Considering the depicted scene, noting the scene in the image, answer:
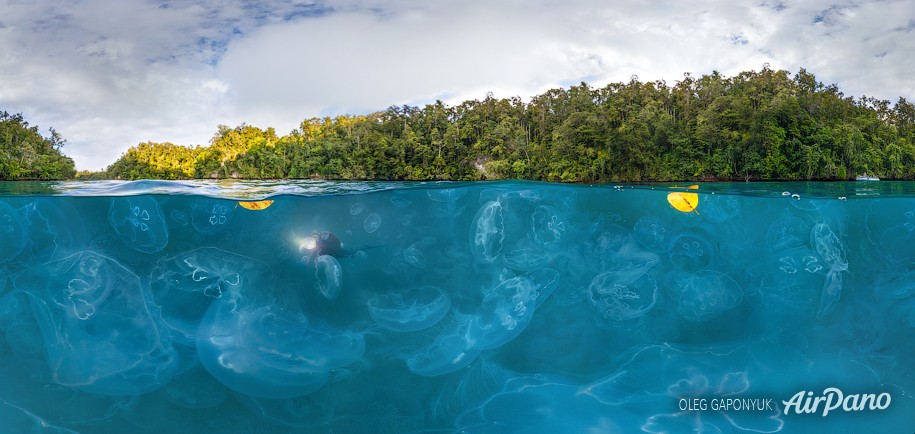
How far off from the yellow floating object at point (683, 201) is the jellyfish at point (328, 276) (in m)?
5.90

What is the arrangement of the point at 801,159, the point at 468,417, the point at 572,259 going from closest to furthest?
the point at 468,417
the point at 572,259
the point at 801,159

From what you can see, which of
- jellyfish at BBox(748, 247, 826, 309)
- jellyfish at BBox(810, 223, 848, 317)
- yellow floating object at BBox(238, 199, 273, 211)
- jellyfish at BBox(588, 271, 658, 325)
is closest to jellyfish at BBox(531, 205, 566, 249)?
jellyfish at BBox(588, 271, 658, 325)

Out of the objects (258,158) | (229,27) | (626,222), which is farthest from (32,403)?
(626,222)

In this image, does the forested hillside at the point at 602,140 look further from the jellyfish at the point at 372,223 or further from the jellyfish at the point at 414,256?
the jellyfish at the point at 414,256

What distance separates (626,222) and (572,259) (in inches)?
45.1

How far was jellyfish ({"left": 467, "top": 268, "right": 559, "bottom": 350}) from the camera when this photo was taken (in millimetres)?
8109

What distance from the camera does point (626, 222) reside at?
9031 millimetres

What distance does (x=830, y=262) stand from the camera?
9.50 m

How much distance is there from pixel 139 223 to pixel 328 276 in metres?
3.70

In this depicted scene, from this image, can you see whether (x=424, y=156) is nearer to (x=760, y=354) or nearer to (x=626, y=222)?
(x=626, y=222)

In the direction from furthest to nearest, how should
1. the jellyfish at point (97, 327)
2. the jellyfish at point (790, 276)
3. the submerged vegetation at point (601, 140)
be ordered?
the submerged vegetation at point (601, 140)
the jellyfish at point (790, 276)
the jellyfish at point (97, 327)

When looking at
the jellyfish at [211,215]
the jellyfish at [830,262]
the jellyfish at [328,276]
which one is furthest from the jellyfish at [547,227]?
the jellyfish at [211,215]

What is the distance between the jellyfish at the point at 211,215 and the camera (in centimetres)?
951

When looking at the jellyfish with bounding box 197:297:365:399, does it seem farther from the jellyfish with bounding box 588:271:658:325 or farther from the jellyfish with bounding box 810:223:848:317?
the jellyfish with bounding box 810:223:848:317
